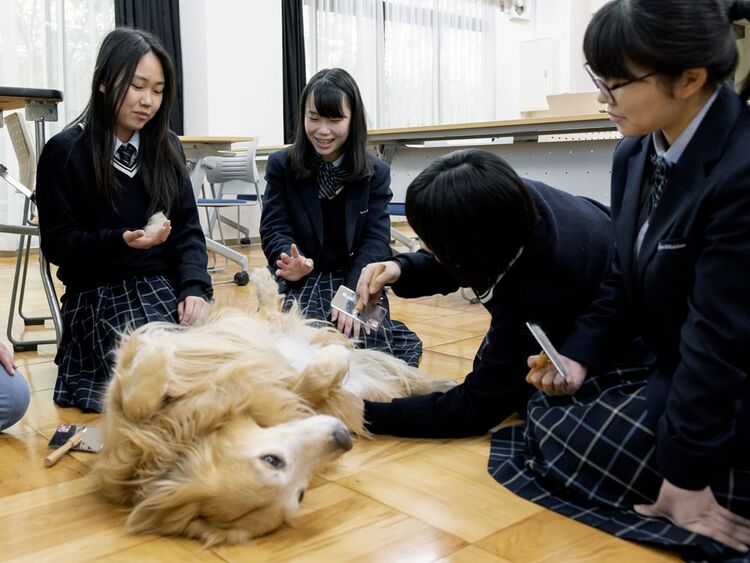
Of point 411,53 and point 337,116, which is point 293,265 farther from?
point 411,53

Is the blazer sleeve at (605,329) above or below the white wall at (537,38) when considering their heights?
below

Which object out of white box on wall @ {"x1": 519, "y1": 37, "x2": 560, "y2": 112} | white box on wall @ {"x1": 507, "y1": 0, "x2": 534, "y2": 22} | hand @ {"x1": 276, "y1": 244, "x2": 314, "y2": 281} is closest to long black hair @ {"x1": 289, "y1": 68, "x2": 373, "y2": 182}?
hand @ {"x1": 276, "y1": 244, "x2": 314, "y2": 281}

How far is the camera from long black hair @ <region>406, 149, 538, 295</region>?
129cm

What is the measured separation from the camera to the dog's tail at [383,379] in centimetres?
177

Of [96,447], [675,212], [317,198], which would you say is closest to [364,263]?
[317,198]

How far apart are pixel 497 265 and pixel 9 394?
1134mm

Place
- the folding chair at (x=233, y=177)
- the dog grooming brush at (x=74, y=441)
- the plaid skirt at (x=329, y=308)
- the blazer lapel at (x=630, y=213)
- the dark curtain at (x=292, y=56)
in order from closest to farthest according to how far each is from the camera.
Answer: the blazer lapel at (x=630, y=213), the dog grooming brush at (x=74, y=441), the plaid skirt at (x=329, y=308), the folding chair at (x=233, y=177), the dark curtain at (x=292, y=56)

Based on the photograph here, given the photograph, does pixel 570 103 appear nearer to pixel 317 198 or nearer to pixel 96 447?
pixel 317 198

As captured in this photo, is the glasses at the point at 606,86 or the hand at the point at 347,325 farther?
the hand at the point at 347,325

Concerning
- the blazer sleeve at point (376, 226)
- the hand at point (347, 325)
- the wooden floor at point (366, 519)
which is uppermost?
the blazer sleeve at point (376, 226)

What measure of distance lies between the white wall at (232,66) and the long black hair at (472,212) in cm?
510

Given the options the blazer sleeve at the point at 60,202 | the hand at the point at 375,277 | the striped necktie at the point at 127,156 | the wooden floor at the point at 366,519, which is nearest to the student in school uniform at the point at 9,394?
the wooden floor at the point at 366,519

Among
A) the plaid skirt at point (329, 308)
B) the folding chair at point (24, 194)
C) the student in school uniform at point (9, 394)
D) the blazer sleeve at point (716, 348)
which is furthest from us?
the folding chair at point (24, 194)

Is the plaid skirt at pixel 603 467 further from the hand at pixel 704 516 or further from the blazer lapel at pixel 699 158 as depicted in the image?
the blazer lapel at pixel 699 158
